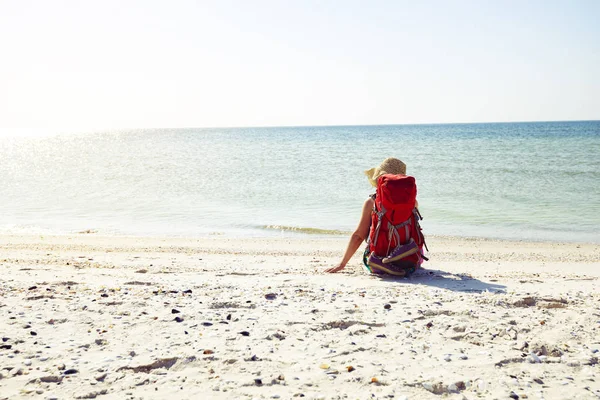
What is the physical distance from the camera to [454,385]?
288 cm

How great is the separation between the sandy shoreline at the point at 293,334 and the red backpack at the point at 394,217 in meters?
0.38

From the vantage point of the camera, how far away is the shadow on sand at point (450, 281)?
518 cm

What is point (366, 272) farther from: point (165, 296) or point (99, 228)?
point (99, 228)

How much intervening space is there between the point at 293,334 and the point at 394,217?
227 centimetres

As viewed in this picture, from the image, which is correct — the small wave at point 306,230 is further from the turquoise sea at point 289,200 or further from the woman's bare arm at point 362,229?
the woman's bare arm at point 362,229

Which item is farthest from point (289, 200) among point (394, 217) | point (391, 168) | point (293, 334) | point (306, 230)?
point (293, 334)

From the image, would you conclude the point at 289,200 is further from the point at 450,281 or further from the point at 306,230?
the point at 450,281

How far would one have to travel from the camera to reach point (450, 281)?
5586 millimetres

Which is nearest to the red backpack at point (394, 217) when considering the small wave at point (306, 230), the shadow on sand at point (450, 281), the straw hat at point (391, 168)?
the shadow on sand at point (450, 281)

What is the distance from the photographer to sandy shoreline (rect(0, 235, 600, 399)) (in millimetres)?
2898

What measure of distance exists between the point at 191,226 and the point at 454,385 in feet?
32.5

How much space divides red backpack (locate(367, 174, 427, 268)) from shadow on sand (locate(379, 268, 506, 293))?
20cm

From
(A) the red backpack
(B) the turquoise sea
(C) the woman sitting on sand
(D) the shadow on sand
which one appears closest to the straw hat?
(C) the woman sitting on sand

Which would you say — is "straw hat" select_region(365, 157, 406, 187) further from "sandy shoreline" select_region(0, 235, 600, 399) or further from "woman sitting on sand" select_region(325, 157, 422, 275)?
"sandy shoreline" select_region(0, 235, 600, 399)
